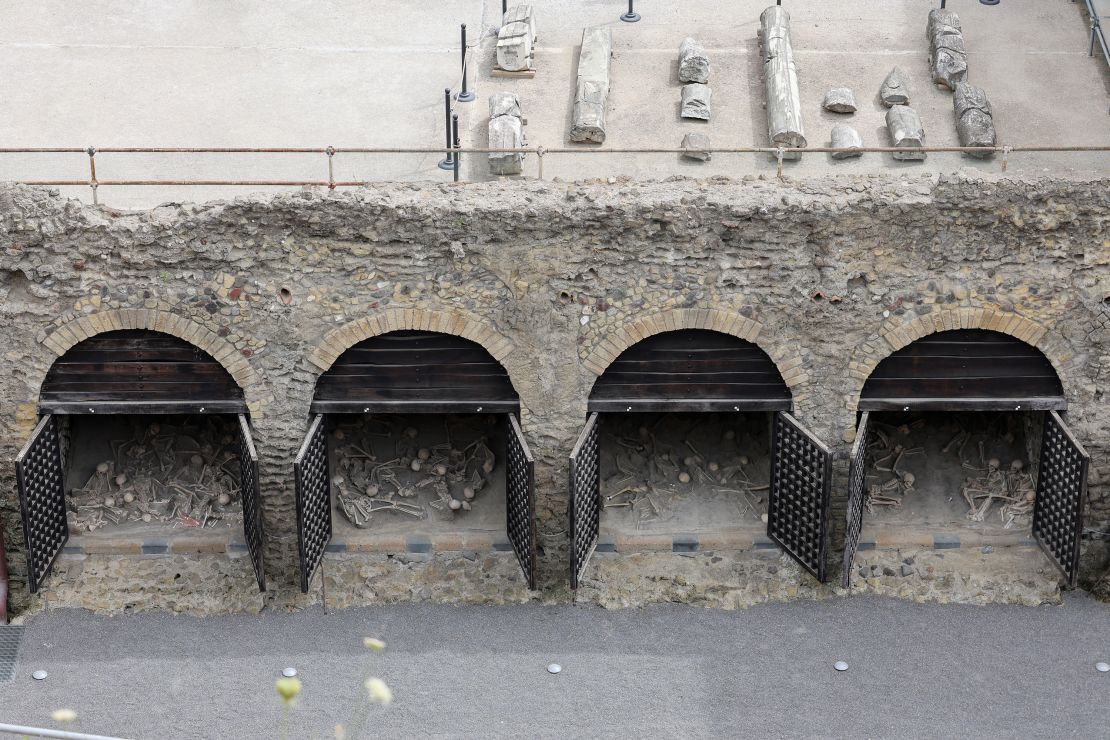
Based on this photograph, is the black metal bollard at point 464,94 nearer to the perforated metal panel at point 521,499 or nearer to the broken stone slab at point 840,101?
the broken stone slab at point 840,101

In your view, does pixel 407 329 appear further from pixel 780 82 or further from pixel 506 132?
pixel 780 82

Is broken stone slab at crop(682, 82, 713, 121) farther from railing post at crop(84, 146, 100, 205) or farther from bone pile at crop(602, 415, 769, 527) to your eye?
railing post at crop(84, 146, 100, 205)

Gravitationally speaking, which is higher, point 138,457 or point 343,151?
point 343,151

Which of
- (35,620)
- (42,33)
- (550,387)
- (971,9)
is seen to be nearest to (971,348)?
(550,387)

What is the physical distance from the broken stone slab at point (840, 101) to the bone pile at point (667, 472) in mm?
3137

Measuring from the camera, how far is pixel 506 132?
1559 centimetres

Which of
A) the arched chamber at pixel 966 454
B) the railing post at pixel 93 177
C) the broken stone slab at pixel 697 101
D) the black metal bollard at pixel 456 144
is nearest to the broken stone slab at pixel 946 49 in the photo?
the broken stone slab at pixel 697 101

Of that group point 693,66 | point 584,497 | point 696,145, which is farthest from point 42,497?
point 693,66

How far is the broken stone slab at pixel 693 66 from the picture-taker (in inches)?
657

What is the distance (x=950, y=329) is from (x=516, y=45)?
16.9 feet

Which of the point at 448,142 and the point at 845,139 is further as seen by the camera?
the point at 845,139

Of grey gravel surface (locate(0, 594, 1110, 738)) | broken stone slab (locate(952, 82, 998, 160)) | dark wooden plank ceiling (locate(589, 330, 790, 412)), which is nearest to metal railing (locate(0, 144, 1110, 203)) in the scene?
broken stone slab (locate(952, 82, 998, 160))

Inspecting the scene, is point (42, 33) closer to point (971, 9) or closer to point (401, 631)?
point (401, 631)

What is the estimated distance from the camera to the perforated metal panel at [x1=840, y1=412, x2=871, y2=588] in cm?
1437
